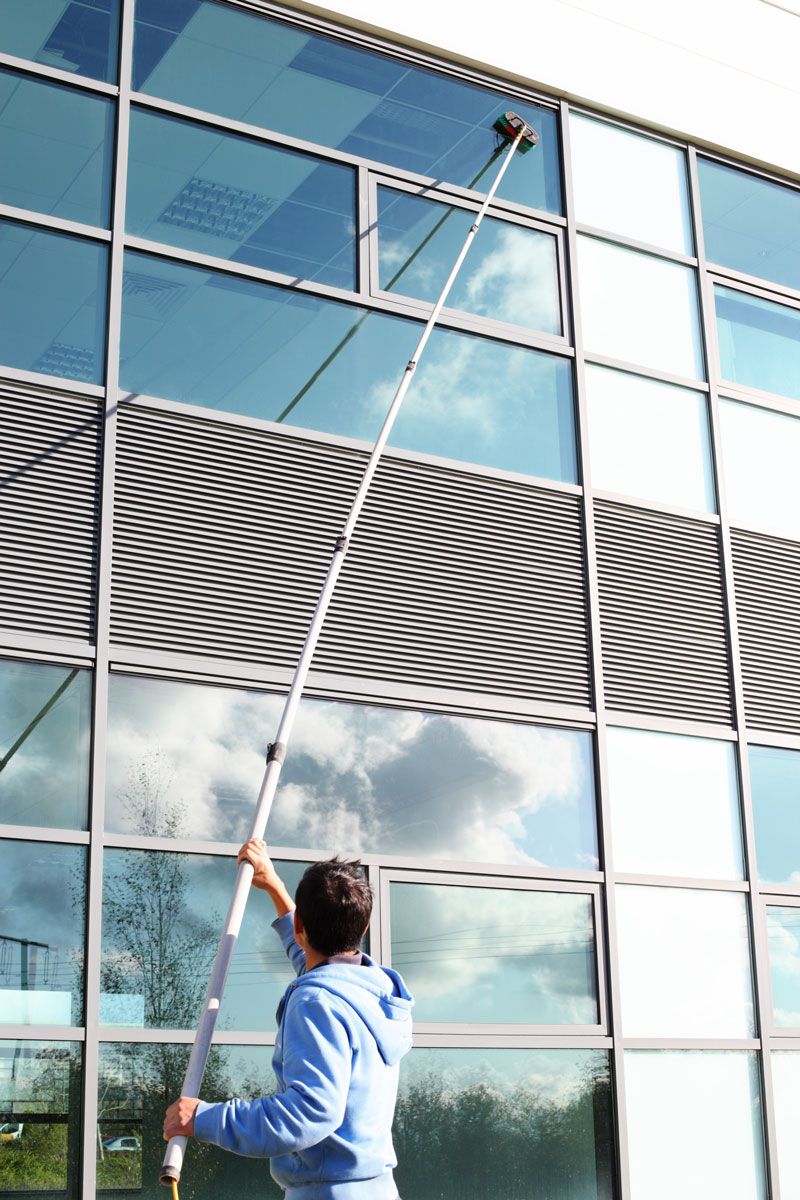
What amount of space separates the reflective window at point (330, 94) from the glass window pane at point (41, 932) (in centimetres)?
365

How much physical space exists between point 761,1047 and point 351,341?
391 cm

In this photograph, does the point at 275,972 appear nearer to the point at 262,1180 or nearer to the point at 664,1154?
the point at 262,1180

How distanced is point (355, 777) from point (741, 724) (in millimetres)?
2227

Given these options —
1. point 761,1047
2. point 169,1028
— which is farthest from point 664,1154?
point 169,1028

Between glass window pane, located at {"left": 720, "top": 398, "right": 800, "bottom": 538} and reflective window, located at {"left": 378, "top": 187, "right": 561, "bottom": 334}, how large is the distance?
1240 millimetres

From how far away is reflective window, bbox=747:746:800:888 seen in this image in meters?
7.26

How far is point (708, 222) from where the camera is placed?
333 inches

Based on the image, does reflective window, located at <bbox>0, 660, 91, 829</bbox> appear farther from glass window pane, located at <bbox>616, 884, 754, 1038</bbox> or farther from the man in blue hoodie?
glass window pane, located at <bbox>616, 884, 754, 1038</bbox>

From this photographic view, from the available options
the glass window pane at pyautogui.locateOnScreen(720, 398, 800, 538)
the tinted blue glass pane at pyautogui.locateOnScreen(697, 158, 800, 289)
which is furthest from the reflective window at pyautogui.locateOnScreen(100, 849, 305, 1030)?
the tinted blue glass pane at pyautogui.locateOnScreen(697, 158, 800, 289)

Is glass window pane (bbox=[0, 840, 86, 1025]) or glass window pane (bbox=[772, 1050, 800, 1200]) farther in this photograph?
glass window pane (bbox=[772, 1050, 800, 1200])

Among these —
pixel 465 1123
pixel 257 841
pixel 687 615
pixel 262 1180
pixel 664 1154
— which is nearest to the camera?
pixel 257 841

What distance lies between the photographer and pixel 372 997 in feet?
10.6

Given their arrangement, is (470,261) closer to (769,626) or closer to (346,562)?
(346,562)

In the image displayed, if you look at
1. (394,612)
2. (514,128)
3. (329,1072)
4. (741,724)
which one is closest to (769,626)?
(741,724)
